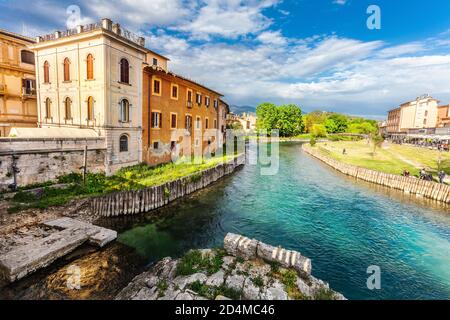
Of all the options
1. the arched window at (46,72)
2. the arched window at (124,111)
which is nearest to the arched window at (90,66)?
the arched window at (124,111)

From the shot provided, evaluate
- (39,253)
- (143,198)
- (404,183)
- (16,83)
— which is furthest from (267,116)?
(39,253)

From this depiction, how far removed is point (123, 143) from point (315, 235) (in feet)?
61.2

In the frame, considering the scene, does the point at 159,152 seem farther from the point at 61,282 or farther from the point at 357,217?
the point at 357,217

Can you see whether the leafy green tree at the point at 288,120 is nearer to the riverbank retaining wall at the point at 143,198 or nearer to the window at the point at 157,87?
the window at the point at 157,87

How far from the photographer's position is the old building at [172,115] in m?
25.5

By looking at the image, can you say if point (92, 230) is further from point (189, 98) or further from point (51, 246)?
point (189, 98)

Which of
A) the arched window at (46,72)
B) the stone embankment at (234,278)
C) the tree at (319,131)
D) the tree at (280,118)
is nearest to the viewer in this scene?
the stone embankment at (234,278)

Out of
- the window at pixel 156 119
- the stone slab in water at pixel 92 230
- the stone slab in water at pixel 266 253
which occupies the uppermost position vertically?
the window at pixel 156 119

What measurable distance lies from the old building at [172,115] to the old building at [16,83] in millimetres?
12851

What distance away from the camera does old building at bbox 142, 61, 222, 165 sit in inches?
1003

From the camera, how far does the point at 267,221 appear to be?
1761 cm

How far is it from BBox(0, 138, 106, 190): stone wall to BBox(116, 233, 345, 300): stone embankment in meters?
12.9

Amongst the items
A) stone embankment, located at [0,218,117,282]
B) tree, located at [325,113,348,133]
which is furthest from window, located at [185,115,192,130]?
tree, located at [325,113,348,133]

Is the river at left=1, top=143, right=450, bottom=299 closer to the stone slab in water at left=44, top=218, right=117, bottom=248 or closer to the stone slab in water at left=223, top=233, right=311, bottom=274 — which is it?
the stone slab in water at left=44, top=218, right=117, bottom=248
